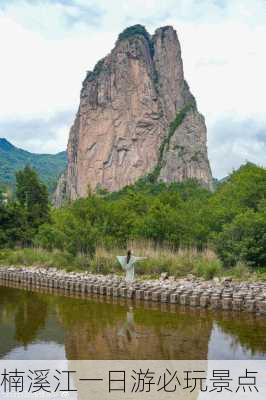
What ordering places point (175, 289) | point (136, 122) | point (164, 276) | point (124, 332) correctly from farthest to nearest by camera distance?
point (136, 122)
point (164, 276)
point (175, 289)
point (124, 332)

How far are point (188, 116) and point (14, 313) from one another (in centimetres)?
8615

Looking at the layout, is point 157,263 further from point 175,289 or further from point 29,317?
point 29,317

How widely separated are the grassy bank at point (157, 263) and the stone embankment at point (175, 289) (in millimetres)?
887


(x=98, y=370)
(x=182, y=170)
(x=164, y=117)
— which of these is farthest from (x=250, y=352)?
(x=164, y=117)

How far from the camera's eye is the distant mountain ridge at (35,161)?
129200mm

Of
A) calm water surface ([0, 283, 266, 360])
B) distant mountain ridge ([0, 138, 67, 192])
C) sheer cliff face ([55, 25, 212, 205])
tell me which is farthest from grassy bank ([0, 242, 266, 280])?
distant mountain ridge ([0, 138, 67, 192])

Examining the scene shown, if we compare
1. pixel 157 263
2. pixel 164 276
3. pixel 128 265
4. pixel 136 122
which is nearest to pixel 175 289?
pixel 128 265

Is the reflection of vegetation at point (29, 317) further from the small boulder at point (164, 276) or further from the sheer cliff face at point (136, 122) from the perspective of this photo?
the sheer cliff face at point (136, 122)

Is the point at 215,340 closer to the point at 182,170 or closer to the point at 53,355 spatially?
the point at 53,355

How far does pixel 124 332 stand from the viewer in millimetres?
12734

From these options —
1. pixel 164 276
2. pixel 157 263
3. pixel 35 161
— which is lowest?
pixel 164 276

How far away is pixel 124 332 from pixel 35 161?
135869mm

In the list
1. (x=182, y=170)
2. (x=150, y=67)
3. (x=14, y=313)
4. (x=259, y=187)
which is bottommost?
(x=14, y=313)

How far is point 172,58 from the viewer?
104 metres
